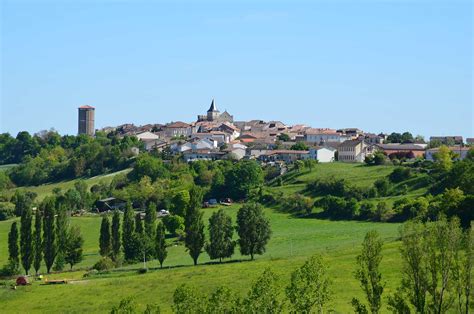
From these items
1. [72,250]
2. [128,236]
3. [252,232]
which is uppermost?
[252,232]

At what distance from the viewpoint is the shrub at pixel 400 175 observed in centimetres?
9681

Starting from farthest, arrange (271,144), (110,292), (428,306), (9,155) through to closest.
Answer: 1. (9,155)
2. (271,144)
3. (110,292)
4. (428,306)

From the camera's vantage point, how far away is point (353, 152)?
124312mm

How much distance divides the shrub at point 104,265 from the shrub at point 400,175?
3820cm

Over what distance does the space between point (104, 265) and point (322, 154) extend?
204 ft

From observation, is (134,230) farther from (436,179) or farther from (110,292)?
(436,179)

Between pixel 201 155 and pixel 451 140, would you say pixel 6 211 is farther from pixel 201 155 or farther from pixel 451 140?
pixel 451 140

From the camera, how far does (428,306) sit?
38719mm

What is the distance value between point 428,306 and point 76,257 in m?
39.2

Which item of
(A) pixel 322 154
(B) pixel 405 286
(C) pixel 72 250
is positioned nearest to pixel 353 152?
(A) pixel 322 154

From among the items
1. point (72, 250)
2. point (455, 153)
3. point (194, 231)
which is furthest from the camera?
point (455, 153)

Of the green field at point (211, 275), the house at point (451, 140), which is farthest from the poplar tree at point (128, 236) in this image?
the house at point (451, 140)

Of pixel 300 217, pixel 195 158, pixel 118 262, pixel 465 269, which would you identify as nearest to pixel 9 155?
pixel 195 158

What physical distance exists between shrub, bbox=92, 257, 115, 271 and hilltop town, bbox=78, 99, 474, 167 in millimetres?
51306
